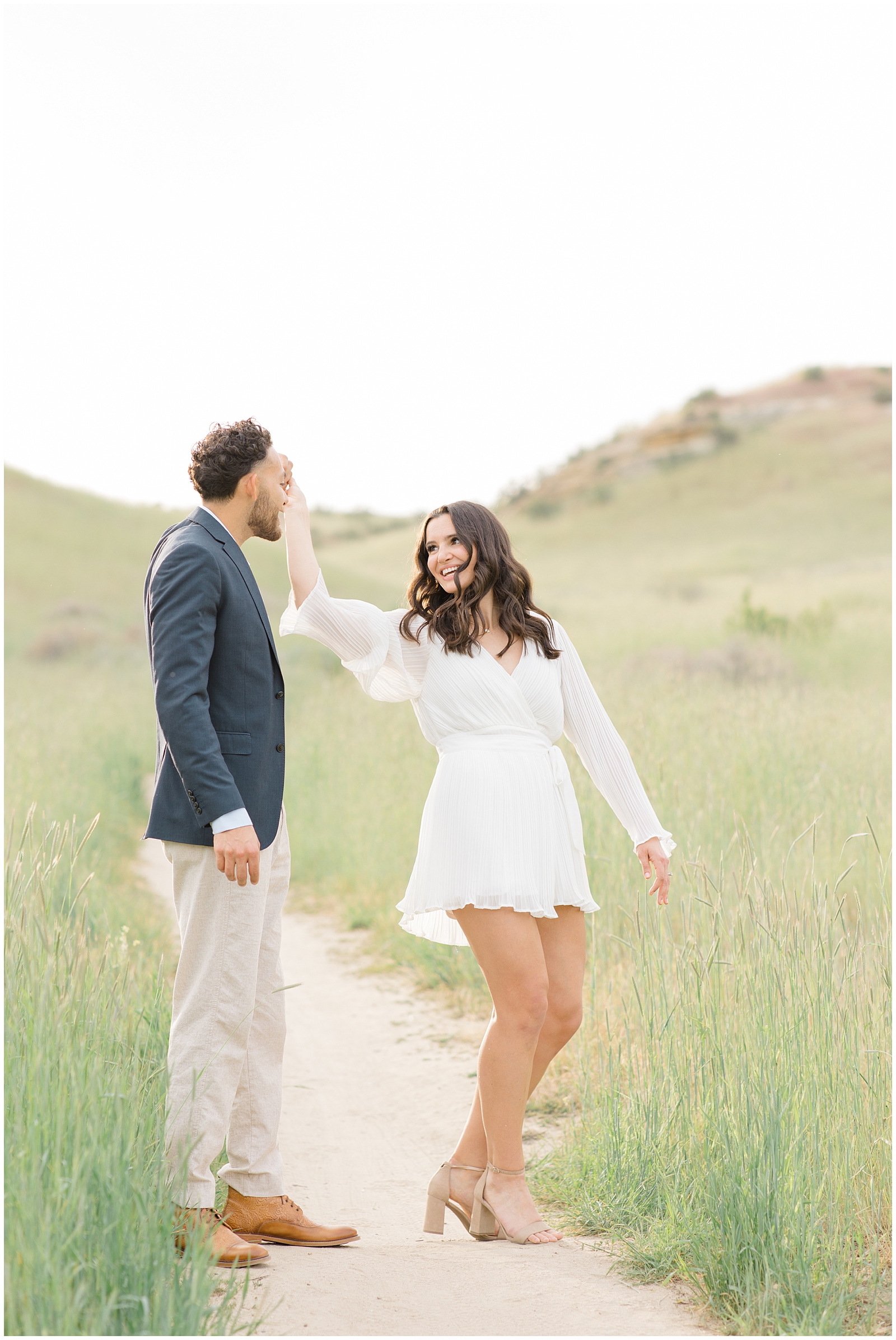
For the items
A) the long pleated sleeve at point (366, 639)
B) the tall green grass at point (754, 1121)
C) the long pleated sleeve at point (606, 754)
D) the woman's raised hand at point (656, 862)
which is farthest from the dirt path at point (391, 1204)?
the long pleated sleeve at point (366, 639)

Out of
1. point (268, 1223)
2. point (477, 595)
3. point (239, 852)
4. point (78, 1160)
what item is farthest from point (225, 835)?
point (268, 1223)

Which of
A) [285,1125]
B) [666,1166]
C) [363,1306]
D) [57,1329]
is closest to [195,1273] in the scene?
[57,1329]

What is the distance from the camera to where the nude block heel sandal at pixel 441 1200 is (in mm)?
2945

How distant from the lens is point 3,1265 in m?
1.84

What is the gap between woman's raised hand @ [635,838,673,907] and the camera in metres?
3.09

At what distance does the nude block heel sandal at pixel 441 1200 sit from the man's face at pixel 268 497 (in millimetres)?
1806

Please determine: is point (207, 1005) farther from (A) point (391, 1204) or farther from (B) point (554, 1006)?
(A) point (391, 1204)

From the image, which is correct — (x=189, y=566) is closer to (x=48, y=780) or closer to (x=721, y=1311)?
(x=721, y=1311)

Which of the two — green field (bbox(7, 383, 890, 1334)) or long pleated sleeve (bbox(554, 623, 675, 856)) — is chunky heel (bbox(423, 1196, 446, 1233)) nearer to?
green field (bbox(7, 383, 890, 1334))

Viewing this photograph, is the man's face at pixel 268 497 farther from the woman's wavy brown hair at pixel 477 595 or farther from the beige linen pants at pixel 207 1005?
the beige linen pants at pixel 207 1005

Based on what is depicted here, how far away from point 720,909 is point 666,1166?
27.2 inches

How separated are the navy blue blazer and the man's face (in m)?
0.09

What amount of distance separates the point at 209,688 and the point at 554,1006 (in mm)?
1255

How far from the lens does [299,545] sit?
2891 mm
